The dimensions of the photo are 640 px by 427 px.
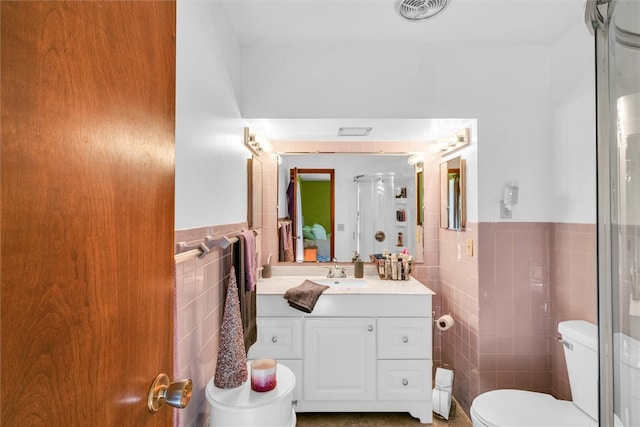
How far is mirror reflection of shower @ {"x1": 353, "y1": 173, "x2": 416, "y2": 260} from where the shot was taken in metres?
2.77

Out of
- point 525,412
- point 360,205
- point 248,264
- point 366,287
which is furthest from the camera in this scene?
point 360,205

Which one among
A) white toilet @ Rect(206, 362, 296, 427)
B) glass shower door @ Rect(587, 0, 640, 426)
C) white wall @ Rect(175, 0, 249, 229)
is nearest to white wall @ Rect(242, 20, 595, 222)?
white wall @ Rect(175, 0, 249, 229)

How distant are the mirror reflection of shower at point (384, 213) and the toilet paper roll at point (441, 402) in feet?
3.43

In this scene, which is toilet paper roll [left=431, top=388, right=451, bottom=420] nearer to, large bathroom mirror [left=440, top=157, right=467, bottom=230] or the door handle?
large bathroom mirror [left=440, top=157, right=467, bottom=230]

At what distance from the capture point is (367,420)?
2121 mm

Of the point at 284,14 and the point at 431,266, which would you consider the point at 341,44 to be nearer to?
the point at 284,14

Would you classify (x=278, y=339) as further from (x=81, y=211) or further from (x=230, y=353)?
(x=81, y=211)

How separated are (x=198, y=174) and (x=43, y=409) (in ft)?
3.21

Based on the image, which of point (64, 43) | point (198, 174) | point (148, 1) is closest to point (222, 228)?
point (198, 174)

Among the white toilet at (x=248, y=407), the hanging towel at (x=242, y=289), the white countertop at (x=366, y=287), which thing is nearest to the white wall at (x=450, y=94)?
the white countertop at (x=366, y=287)

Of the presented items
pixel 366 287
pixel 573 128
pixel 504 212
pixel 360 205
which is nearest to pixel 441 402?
pixel 366 287

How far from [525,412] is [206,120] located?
6.53 ft

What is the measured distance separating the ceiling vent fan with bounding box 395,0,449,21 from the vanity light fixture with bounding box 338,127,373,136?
0.75 m

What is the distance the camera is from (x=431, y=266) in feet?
8.93
